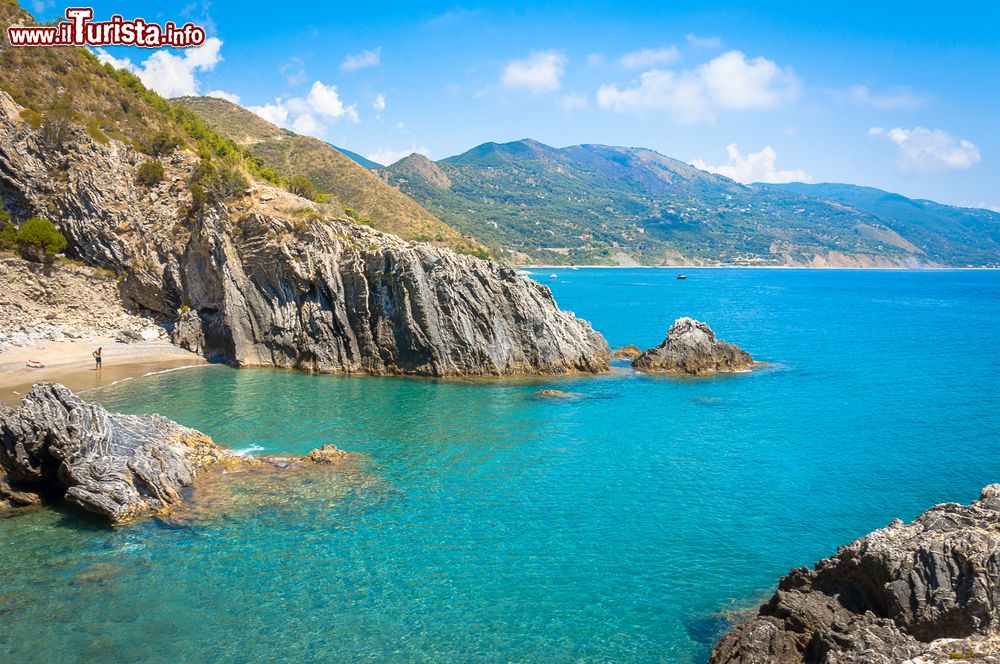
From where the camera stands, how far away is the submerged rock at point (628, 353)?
62.1m

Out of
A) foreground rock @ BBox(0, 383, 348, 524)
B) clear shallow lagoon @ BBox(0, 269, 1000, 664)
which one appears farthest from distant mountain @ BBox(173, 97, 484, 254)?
foreground rock @ BBox(0, 383, 348, 524)

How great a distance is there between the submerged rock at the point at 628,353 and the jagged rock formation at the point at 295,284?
2525 mm

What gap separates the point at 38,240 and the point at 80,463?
40.2m

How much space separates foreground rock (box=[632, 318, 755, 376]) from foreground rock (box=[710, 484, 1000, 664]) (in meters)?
37.5

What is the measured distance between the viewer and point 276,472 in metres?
29.4

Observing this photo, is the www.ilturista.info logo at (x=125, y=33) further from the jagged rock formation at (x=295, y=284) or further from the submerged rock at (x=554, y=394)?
the submerged rock at (x=554, y=394)

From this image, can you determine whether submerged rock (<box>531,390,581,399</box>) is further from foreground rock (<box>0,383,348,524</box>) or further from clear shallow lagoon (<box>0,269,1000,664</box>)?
foreground rock (<box>0,383,348,524</box>)

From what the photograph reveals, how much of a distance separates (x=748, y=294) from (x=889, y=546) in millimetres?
144869

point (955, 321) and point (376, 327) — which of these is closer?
point (376, 327)

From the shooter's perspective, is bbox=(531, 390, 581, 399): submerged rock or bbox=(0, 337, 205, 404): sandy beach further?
bbox=(531, 390, 581, 399): submerged rock

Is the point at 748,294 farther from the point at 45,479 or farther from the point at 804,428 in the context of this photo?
the point at 45,479

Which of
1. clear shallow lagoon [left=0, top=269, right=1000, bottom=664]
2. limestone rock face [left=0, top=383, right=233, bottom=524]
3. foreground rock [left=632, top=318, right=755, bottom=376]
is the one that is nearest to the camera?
clear shallow lagoon [left=0, top=269, right=1000, bottom=664]

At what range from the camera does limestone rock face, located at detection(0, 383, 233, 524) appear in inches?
971

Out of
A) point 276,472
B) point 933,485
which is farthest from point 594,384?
point 276,472
